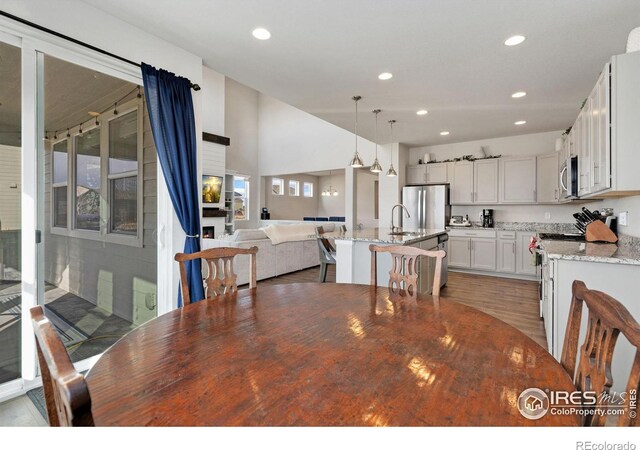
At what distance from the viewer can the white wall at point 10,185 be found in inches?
75.9

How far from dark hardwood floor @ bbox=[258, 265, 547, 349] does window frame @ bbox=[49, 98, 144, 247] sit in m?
2.74

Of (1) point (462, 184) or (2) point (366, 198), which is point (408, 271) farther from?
(2) point (366, 198)

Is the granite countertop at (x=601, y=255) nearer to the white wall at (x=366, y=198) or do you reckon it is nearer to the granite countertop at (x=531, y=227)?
the granite countertop at (x=531, y=227)

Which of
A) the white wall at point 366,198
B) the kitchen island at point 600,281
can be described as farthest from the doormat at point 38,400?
the white wall at point 366,198

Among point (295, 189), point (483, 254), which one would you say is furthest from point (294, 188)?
point (483, 254)

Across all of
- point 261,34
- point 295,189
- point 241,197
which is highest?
point 261,34

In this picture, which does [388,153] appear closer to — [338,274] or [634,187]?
[338,274]

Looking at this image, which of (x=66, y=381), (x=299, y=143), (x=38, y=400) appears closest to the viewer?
(x=66, y=381)

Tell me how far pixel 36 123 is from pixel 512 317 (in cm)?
454

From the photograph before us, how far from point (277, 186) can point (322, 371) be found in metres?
10.6

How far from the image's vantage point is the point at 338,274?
12.2 feet

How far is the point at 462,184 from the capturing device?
6.11 meters

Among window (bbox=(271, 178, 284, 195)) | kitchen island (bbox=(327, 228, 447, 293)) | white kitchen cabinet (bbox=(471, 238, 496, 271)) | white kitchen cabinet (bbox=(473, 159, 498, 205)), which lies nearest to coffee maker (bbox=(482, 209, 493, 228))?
white kitchen cabinet (bbox=(473, 159, 498, 205))

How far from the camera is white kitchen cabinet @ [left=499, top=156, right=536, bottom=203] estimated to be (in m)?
5.46
